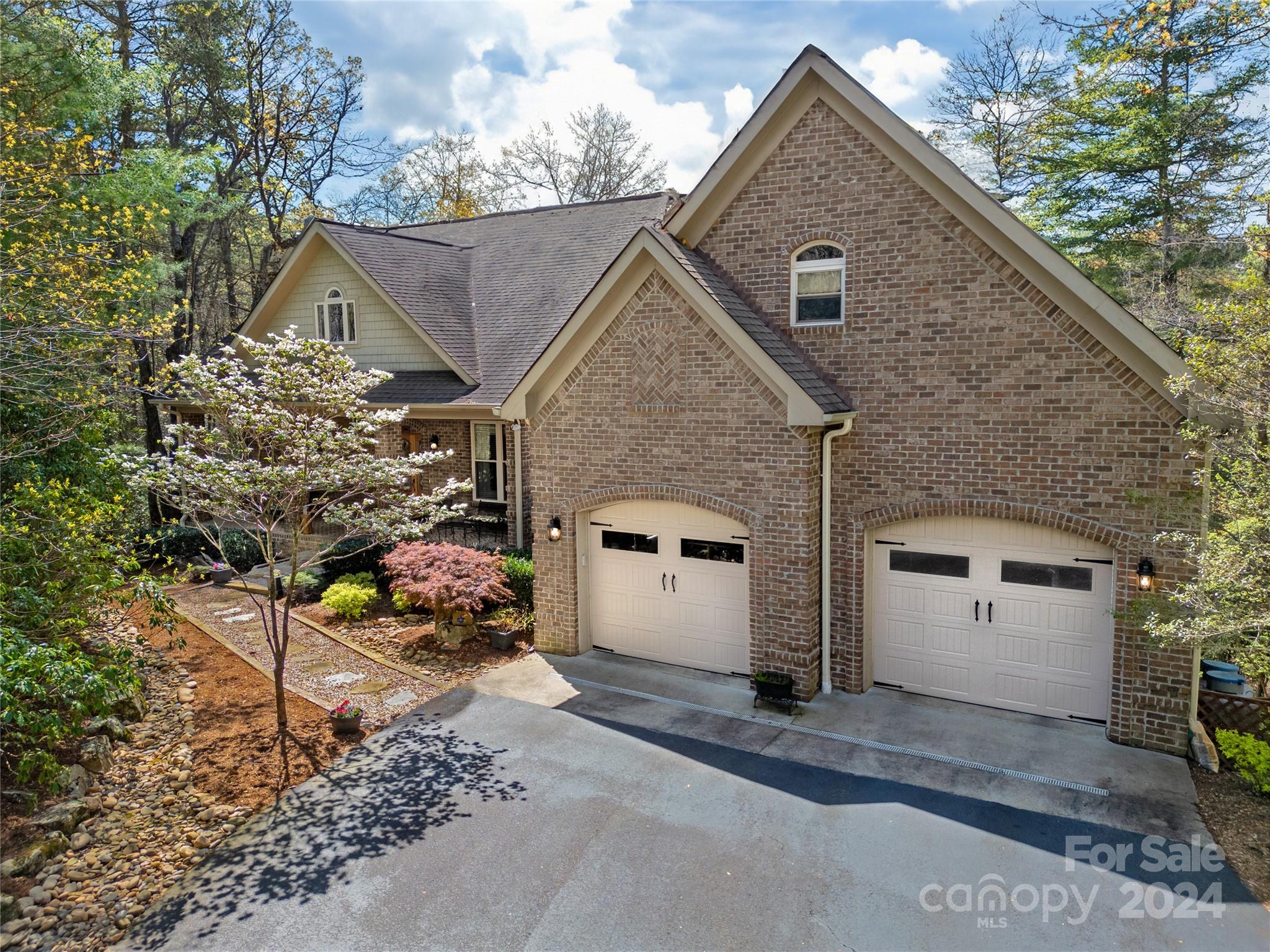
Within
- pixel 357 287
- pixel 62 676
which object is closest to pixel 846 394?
pixel 62 676

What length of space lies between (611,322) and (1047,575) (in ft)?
22.0

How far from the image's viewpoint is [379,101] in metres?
28.4

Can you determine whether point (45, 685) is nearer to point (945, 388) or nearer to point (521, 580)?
point (521, 580)

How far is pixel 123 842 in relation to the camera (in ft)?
24.4

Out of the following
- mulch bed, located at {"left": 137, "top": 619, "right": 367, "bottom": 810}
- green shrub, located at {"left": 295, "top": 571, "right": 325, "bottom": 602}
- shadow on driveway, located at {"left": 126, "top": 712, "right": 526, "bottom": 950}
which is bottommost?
shadow on driveway, located at {"left": 126, "top": 712, "right": 526, "bottom": 950}

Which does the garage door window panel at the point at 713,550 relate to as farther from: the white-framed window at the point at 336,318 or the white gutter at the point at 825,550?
the white-framed window at the point at 336,318

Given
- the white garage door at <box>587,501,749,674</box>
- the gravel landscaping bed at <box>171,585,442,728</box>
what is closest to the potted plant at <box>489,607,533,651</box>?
the white garage door at <box>587,501,749,674</box>

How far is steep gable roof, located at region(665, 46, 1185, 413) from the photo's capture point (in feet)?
28.7

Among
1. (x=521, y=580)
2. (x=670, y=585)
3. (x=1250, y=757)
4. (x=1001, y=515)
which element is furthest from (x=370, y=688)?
(x=1250, y=757)

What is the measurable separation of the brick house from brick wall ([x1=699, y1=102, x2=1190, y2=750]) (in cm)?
3

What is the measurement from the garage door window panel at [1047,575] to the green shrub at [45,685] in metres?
9.85

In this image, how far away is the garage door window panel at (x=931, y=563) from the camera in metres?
10.2

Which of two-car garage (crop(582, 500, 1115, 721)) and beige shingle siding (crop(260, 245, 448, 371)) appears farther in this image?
beige shingle siding (crop(260, 245, 448, 371))

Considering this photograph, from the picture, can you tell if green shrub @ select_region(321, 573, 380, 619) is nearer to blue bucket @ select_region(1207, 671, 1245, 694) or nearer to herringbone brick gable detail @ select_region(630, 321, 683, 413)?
herringbone brick gable detail @ select_region(630, 321, 683, 413)
